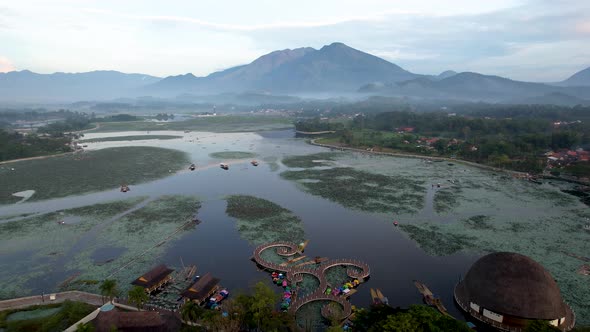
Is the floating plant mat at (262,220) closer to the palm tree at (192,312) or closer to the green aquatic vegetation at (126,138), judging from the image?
the palm tree at (192,312)

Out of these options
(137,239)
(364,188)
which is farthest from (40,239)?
(364,188)

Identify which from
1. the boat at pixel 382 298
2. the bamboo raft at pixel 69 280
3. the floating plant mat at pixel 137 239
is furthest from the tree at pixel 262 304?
the bamboo raft at pixel 69 280

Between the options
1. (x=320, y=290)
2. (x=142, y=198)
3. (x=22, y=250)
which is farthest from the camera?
(x=142, y=198)

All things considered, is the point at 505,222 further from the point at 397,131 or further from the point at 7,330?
the point at 397,131

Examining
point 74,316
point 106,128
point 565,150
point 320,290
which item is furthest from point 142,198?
point 106,128

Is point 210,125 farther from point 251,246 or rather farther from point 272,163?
point 251,246

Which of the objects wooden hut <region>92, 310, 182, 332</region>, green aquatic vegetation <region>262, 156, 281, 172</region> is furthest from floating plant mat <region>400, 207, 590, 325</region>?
green aquatic vegetation <region>262, 156, 281, 172</region>

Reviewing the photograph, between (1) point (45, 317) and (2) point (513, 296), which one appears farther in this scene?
(1) point (45, 317)
